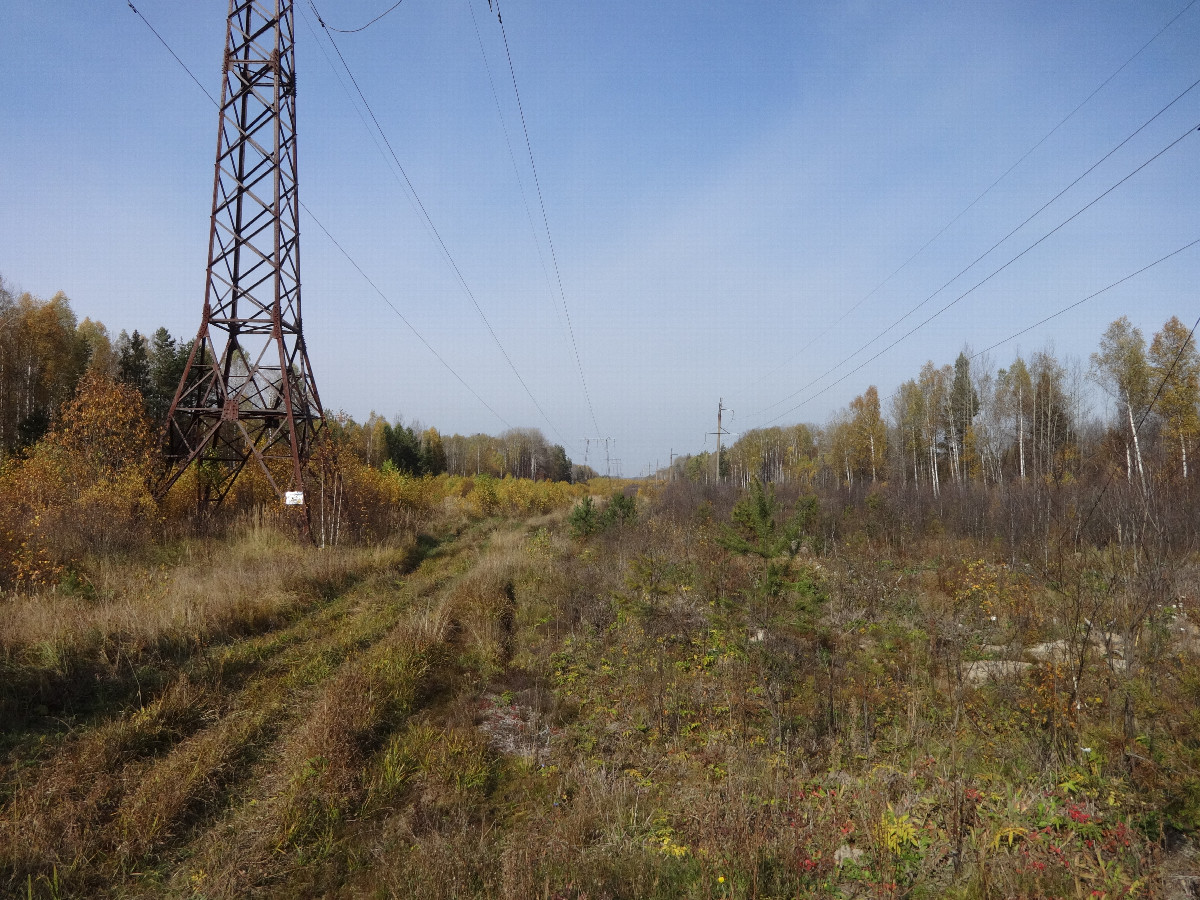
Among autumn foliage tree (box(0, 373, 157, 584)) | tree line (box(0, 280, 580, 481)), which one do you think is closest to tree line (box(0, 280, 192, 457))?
tree line (box(0, 280, 580, 481))

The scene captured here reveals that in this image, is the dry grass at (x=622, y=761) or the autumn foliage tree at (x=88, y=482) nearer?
the dry grass at (x=622, y=761)

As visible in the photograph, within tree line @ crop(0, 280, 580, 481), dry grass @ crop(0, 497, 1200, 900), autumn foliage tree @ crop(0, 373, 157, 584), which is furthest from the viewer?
tree line @ crop(0, 280, 580, 481)

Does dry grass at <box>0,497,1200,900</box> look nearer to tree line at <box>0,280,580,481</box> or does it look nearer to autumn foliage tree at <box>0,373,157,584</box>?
autumn foliage tree at <box>0,373,157,584</box>

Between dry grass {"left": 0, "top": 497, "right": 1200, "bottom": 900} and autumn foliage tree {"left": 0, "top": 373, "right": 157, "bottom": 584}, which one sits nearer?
dry grass {"left": 0, "top": 497, "right": 1200, "bottom": 900}

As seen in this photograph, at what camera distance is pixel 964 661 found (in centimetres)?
693

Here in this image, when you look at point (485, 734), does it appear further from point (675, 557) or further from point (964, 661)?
point (675, 557)

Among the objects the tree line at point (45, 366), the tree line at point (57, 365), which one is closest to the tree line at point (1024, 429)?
the tree line at point (57, 365)

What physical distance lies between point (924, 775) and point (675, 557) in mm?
8192

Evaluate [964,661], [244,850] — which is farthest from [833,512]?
[244,850]

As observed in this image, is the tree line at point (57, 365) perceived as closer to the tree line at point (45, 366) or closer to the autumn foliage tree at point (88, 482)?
the tree line at point (45, 366)

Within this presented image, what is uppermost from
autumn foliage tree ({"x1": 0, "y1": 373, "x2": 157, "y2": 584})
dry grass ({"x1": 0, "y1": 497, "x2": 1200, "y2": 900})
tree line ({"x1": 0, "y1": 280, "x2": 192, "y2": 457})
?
tree line ({"x1": 0, "y1": 280, "x2": 192, "y2": 457})

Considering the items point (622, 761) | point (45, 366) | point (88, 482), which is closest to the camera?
point (622, 761)

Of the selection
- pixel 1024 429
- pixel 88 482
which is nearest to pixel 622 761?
pixel 88 482

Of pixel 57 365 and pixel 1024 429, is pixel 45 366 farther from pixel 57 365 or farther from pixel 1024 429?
pixel 1024 429
